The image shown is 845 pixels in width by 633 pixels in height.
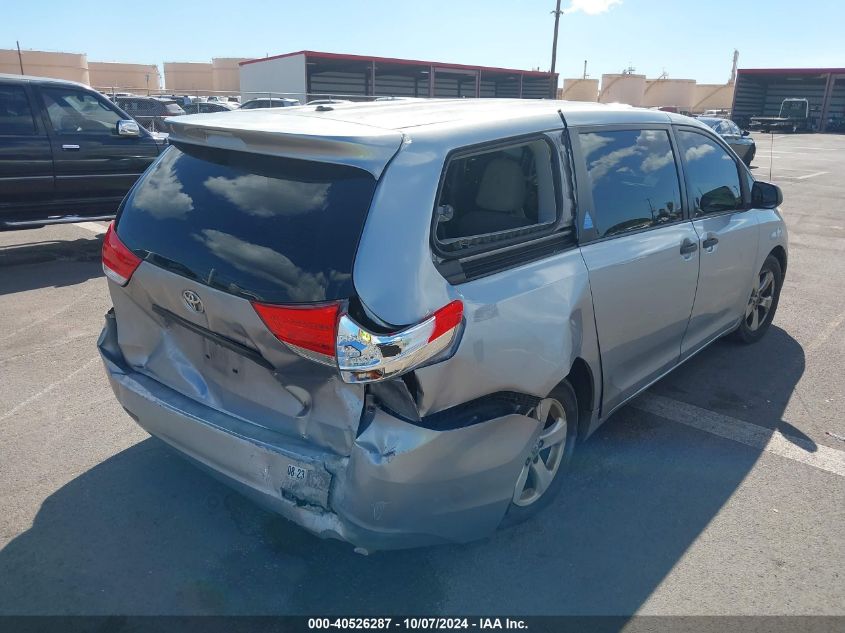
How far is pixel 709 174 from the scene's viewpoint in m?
4.31

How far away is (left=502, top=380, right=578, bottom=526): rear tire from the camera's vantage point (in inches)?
115

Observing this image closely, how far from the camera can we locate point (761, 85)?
50.9 meters

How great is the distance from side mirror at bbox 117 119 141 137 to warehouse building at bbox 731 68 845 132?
4718 cm

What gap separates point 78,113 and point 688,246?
7.01 meters

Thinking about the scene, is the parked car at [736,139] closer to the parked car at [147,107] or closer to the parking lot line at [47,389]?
the parked car at [147,107]

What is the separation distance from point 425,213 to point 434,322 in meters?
0.40

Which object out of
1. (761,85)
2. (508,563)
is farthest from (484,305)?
(761,85)

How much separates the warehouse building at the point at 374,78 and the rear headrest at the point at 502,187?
97.8 ft

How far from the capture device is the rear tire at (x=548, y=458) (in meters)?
2.93

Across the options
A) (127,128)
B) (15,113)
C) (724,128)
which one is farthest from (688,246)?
(724,128)

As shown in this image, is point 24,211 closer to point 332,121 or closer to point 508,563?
point 332,121

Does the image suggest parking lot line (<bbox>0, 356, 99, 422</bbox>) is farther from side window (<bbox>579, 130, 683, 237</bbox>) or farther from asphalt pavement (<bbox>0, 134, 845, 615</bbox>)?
side window (<bbox>579, 130, 683, 237</bbox>)

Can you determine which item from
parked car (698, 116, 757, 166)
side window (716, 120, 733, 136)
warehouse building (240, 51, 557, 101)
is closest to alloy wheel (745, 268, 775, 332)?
parked car (698, 116, 757, 166)

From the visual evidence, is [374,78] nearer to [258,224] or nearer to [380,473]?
[258,224]
